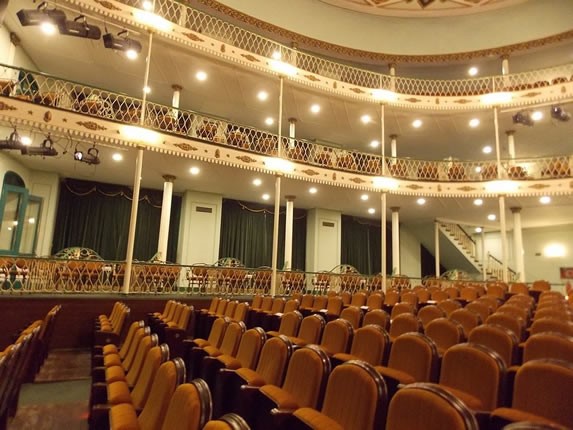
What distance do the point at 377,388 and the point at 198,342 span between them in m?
2.57

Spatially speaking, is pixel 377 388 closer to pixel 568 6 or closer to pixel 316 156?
pixel 316 156

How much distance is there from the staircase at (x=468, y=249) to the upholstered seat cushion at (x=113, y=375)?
14.1 metres

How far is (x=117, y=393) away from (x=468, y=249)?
15.7 meters

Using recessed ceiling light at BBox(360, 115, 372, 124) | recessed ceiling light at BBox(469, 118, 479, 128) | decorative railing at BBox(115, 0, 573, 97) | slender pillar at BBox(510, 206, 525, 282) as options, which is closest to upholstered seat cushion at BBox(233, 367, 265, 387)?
decorative railing at BBox(115, 0, 573, 97)

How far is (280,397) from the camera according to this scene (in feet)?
6.97

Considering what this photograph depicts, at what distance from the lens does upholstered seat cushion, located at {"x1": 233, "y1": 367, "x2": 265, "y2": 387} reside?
2438 millimetres

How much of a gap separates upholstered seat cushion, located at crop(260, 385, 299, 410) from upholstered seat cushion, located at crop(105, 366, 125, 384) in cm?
103

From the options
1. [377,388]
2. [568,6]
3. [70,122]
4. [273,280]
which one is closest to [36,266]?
[70,122]

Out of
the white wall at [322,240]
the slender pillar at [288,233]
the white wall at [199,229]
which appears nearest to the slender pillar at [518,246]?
the white wall at [322,240]

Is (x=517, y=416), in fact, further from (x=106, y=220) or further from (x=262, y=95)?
(x=106, y=220)

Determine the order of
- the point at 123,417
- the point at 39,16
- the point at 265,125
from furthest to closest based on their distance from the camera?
1. the point at 265,125
2. the point at 39,16
3. the point at 123,417

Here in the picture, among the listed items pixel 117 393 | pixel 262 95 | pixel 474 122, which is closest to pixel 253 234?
pixel 262 95

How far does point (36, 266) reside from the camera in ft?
22.4

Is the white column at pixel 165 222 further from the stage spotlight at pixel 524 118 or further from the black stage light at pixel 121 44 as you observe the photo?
the stage spotlight at pixel 524 118
